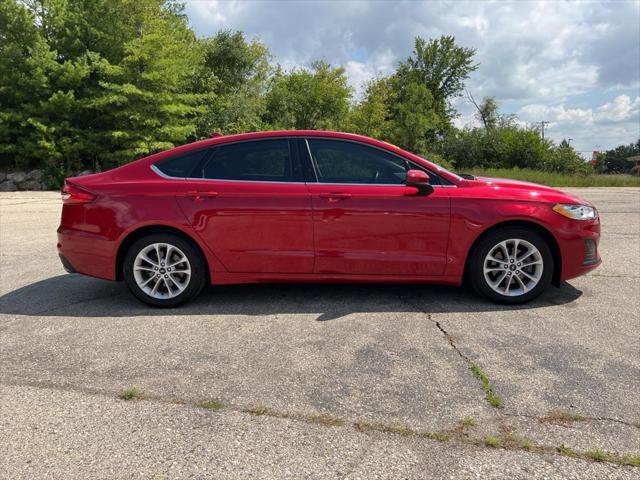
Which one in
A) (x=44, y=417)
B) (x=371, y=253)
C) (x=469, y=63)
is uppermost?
(x=469, y=63)

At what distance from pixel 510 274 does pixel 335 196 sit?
172 cm

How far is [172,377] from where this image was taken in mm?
2971

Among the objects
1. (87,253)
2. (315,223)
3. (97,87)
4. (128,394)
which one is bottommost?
(128,394)

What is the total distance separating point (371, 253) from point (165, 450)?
246 centimetres

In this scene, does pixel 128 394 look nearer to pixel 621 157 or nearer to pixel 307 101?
pixel 307 101

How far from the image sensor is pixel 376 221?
416 centimetres

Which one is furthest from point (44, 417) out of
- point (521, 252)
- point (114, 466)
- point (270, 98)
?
point (270, 98)

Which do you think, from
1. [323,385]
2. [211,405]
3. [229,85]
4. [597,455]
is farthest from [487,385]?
[229,85]

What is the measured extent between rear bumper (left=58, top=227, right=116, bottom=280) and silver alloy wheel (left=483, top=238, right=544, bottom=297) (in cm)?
339

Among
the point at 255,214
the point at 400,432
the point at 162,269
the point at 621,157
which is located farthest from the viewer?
the point at 621,157

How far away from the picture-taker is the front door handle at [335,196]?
4164mm

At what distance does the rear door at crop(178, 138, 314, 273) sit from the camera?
420 centimetres

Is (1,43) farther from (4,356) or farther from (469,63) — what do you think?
(469,63)

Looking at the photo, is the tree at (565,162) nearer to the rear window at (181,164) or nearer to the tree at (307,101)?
the tree at (307,101)
